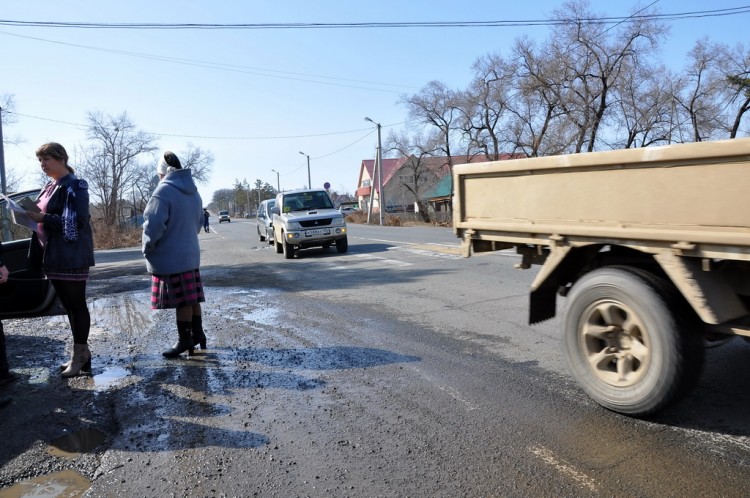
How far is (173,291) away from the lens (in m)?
5.20

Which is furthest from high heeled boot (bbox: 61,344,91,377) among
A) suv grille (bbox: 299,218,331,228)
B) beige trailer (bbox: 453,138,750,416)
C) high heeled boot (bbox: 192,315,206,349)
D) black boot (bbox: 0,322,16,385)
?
suv grille (bbox: 299,218,331,228)

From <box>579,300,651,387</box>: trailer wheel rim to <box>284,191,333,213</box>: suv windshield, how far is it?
13.4 meters

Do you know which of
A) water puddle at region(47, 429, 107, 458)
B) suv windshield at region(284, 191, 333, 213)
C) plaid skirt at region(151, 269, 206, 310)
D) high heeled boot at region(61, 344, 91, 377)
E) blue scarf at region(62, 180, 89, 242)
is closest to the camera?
water puddle at region(47, 429, 107, 458)

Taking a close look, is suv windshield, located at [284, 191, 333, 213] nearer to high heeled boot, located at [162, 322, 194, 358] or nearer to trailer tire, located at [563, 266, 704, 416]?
high heeled boot, located at [162, 322, 194, 358]

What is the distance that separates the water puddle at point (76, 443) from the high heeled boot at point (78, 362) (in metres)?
1.36

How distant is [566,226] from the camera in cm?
356

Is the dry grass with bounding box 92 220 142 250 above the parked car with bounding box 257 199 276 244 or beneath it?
beneath

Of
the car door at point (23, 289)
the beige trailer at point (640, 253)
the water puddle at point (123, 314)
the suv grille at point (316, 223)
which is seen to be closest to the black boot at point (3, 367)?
the car door at point (23, 289)

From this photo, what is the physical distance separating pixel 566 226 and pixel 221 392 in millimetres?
2953

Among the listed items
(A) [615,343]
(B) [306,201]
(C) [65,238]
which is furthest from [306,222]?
(A) [615,343]

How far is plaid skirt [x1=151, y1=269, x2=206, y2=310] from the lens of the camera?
5.19 metres

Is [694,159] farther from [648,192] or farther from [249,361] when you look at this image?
[249,361]

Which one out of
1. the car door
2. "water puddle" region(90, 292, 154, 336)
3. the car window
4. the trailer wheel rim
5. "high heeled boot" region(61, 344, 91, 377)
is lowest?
"water puddle" region(90, 292, 154, 336)

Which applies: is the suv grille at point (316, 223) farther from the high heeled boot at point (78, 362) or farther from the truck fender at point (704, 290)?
the truck fender at point (704, 290)
